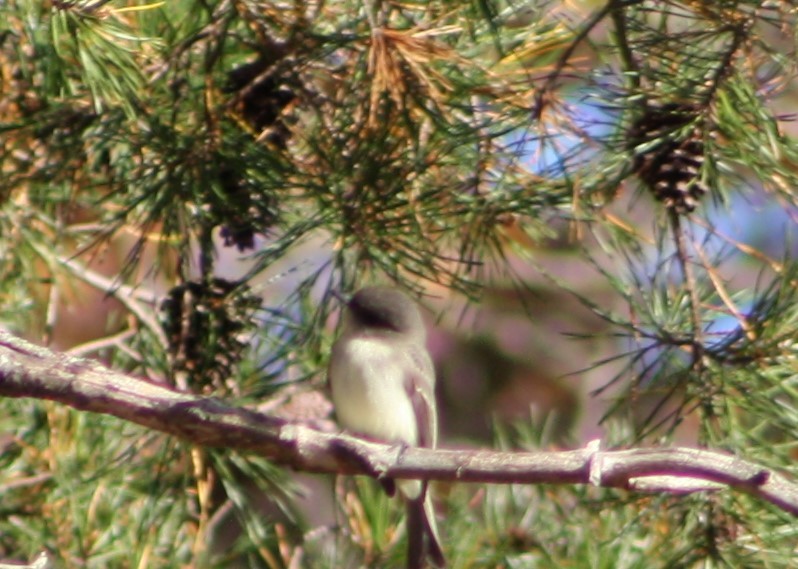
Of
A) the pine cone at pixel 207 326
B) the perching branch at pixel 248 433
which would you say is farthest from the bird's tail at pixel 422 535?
the perching branch at pixel 248 433

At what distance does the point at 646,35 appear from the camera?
1700 millimetres

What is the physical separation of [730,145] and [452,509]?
0.87 meters

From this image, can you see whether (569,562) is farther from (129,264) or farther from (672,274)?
(129,264)

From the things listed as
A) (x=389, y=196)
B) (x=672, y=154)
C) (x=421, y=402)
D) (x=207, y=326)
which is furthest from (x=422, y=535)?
(x=672, y=154)

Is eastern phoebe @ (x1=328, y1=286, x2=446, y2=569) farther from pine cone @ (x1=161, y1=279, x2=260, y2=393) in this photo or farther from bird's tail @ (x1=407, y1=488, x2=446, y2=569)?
pine cone @ (x1=161, y1=279, x2=260, y2=393)

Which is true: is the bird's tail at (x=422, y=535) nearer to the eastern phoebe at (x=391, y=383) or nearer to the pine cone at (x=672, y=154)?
the eastern phoebe at (x=391, y=383)

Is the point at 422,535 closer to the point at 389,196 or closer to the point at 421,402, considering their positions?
the point at 421,402

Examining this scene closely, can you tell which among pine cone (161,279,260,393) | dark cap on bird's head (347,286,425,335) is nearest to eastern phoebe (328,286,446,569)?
dark cap on bird's head (347,286,425,335)

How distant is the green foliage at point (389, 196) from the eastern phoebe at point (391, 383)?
0.20 ft

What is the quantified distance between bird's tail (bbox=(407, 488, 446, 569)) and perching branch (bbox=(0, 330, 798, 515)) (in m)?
0.55

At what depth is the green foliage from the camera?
1621mm

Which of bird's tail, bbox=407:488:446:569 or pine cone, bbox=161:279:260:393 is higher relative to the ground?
pine cone, bbox=161:279:260:393

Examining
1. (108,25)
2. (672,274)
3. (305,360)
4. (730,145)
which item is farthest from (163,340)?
(730,145)

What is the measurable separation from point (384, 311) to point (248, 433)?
78cm
